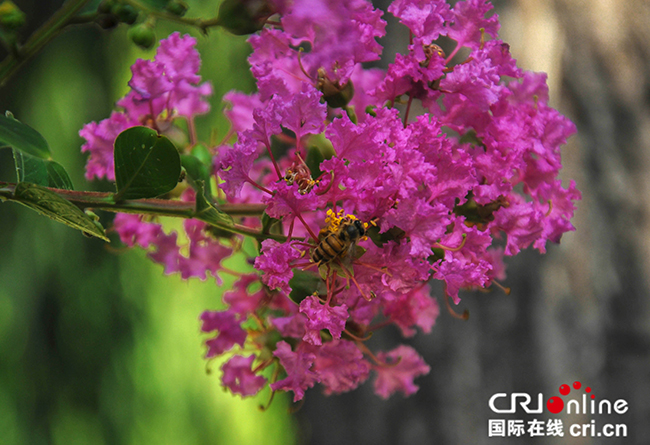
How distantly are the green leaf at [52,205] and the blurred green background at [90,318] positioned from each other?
4.11ft

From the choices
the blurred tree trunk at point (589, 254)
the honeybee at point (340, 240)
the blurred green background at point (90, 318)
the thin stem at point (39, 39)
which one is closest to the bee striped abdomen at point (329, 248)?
the honeybee at point (340, 240)

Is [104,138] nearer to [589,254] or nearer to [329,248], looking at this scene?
[329,248]

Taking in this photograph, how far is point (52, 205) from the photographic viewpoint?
13.0 inches

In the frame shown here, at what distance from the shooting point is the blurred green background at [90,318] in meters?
1.54

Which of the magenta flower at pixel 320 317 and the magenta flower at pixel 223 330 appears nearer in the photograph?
the magenta flower at pixel 320 317

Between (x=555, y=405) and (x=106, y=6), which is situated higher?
(x=106, y=6)

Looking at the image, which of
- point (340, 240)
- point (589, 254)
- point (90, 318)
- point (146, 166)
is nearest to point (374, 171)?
point (340, 240)

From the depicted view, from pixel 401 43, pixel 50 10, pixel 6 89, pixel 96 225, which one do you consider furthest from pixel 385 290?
pixel 50 10

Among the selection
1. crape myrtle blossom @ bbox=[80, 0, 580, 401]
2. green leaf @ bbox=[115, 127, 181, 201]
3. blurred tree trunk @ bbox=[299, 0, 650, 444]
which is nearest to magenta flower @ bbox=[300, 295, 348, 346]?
crape myrtle blossom @ bbox=[80, 0, 580, 401]

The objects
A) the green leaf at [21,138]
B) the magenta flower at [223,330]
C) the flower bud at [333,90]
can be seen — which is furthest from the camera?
the magenta flower at [223,330]

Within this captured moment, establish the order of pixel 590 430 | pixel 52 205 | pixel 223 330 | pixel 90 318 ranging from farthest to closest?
pixel 90 318, pixel 590 430, pixel 223 330, pixel 52 205

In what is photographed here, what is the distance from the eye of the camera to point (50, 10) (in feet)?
6.08

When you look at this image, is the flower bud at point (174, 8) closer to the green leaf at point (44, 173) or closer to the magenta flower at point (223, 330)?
the green leaf at point (44, 173)

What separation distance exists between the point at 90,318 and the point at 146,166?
4.61ft
